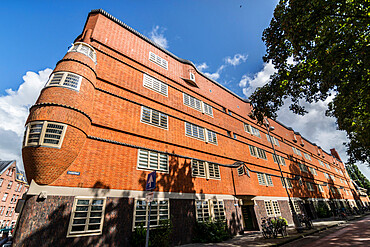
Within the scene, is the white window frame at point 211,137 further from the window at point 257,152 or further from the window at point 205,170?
the window at point 257,152

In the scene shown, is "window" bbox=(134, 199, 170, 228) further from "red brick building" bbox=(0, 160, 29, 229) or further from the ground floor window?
"red brick building" bbox=(0, 160, 29, 229)

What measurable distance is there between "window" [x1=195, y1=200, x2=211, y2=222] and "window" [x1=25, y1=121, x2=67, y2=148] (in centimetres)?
951

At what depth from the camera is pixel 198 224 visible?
37.1ft

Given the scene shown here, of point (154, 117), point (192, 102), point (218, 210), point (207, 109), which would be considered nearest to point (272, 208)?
point (218, 210)

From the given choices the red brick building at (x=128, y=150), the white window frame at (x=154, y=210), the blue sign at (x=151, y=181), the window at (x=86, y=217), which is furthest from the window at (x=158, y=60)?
the window at (x=86, y=217)

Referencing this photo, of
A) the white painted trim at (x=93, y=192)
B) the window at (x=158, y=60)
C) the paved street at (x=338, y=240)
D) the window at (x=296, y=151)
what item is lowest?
the paved street at (x=338, y=240)

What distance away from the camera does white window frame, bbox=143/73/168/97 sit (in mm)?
14070

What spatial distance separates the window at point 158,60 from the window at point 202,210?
41.9 ft

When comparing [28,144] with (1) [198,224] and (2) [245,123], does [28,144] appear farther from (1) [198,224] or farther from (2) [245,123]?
(2) [245,123]

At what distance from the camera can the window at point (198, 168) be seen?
13350mm

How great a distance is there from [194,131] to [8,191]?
168 ft

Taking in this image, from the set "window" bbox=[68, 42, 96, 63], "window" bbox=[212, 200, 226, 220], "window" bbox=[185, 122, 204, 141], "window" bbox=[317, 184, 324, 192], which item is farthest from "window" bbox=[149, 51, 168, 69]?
"window" bbox=[317, 184, 324, 192]

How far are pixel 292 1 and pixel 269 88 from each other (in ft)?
16.6

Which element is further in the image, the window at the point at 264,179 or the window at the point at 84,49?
the window at the point at 264,179
